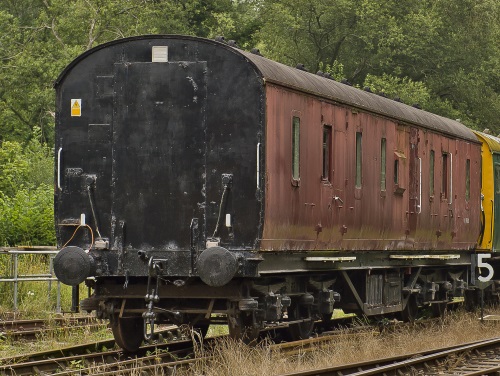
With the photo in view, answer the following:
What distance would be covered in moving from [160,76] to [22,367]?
3.78 m

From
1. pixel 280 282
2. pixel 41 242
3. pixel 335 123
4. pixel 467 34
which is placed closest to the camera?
pixel 280 282

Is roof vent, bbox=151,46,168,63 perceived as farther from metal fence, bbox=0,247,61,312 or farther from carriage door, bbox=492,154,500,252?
carriage door, bbox=492,154,500,252

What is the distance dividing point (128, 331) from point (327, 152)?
3618mm

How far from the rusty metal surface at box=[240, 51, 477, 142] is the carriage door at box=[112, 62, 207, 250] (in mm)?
835

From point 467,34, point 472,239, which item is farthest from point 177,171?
point 467,34

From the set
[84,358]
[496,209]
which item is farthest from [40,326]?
[496,209]

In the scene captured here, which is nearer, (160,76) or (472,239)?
(160,76)

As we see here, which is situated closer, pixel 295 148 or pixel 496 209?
pixel 295 148

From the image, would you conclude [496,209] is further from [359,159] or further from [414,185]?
[359,159]

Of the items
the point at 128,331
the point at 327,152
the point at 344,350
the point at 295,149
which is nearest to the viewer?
the point at 295,149

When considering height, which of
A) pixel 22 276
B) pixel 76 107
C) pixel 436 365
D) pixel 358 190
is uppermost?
pixel 76 107

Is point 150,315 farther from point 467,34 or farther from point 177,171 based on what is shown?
point 467,34

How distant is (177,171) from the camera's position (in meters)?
13.5

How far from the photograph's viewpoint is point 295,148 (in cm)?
1410
